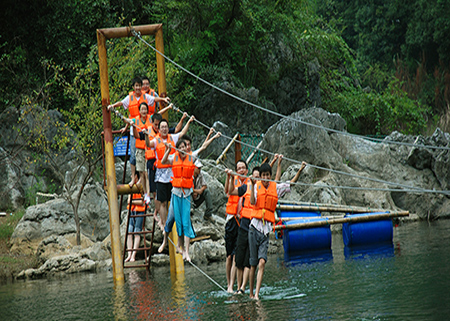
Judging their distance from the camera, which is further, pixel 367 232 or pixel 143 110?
pixel 367 232

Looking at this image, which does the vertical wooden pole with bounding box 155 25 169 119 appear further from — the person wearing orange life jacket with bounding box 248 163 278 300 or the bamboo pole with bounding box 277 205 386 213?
the bamboo pole with bounding box 277 205 386 213

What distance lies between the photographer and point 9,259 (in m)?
16.6

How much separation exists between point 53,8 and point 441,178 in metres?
Result: 17.1

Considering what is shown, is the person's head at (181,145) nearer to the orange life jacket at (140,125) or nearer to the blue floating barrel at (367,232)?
the orange life jacket at (140,125)

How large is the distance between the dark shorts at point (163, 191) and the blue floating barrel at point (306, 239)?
18.0 feet

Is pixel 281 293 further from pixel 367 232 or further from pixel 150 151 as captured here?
pixel 367 232

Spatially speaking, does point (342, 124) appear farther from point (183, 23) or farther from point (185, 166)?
point (185, 166)

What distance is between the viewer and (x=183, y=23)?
26.3 metres

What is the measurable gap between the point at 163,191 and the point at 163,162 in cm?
83

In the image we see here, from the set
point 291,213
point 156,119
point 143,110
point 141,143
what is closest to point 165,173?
point 156,119

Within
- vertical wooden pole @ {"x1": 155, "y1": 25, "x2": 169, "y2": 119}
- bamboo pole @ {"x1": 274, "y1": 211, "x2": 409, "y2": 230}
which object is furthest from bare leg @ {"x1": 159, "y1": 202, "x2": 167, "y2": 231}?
bamboo pole @ {"x1": 274, "y1": 211, "x2": 409, "y2": 230}

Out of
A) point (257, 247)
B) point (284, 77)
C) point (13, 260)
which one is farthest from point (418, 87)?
point (257, 247)

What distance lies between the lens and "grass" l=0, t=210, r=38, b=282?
1595 cm

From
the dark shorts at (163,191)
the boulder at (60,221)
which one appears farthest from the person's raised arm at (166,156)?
the boulder at (60,221)
